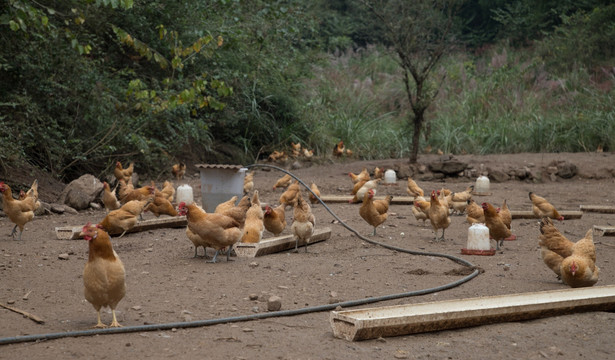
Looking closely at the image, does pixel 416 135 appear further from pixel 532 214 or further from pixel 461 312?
pixel 461 312

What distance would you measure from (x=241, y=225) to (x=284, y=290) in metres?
1.51

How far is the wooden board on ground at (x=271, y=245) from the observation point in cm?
730

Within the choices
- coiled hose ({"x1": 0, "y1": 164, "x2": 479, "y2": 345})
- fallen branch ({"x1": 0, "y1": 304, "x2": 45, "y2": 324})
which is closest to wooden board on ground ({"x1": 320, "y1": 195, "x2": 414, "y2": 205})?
coiled hose ({"x1": 0, "y1": 164, "x2": 479, "y2": 345})

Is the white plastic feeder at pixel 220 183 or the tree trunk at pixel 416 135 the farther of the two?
the tree trunk at pixel 416 135

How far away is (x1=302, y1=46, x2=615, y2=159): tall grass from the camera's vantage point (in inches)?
672

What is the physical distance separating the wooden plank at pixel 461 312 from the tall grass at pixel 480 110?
12.2 m

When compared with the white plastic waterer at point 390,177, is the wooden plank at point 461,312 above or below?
above

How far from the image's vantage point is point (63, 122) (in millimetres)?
12727

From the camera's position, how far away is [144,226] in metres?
8.73

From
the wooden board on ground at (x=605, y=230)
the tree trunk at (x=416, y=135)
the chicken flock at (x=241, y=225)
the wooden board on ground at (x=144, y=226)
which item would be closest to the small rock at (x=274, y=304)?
the chicken flock at (x=241, y=225)

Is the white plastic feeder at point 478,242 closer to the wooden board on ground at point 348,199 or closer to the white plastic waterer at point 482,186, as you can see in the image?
the wooden board on ground at point 348,199

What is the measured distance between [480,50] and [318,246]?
73.6 feet

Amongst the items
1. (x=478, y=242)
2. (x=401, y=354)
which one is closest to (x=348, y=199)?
(x=478, y=242)

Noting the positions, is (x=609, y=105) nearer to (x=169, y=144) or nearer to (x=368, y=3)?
(x=368, y=3)
